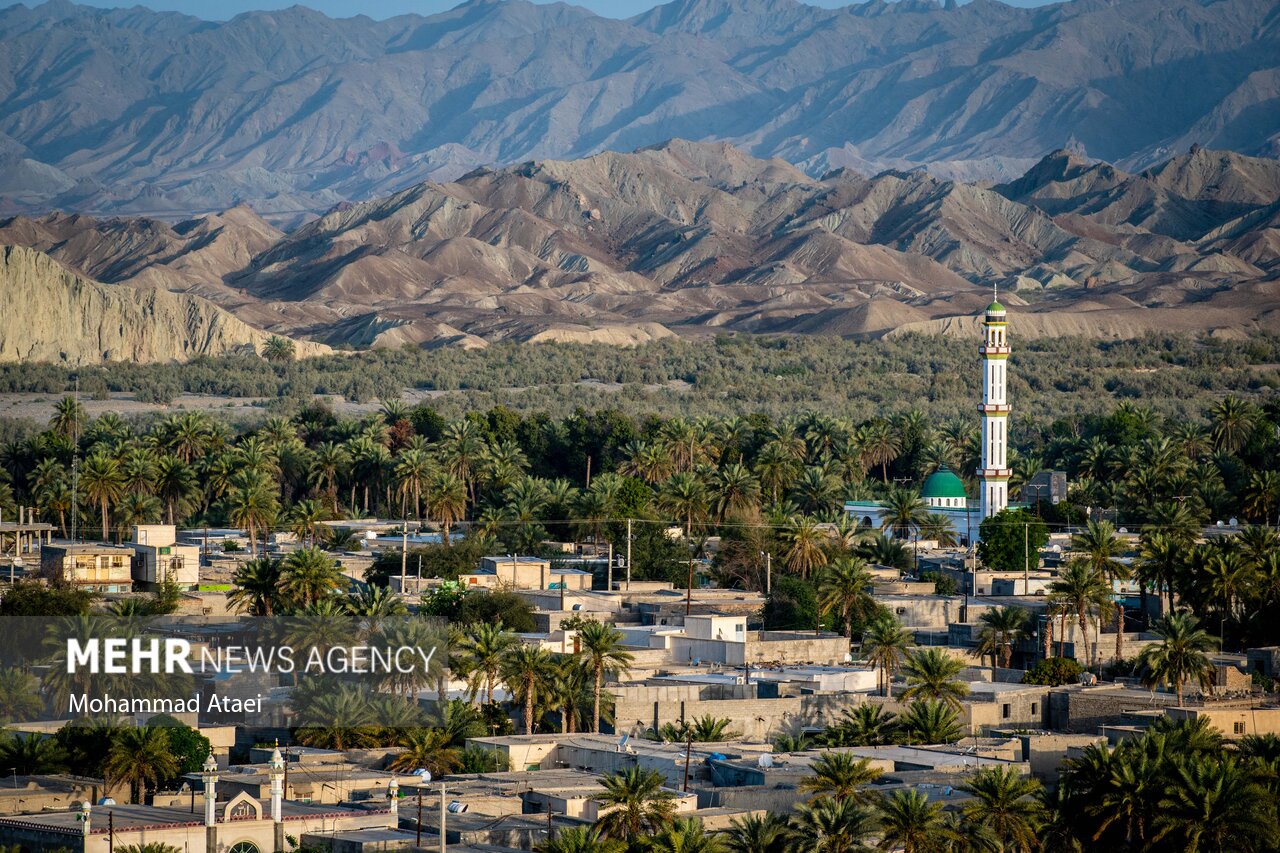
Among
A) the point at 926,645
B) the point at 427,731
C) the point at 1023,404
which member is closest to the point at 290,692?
Result: the point at 427,731

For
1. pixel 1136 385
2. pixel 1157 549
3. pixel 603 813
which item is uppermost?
pixel 1136 385

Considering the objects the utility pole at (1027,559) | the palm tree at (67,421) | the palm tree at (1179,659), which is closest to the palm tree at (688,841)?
the palm tree at (1179,659)

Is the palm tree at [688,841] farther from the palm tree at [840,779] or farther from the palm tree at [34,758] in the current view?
the palm tree at [34,758]

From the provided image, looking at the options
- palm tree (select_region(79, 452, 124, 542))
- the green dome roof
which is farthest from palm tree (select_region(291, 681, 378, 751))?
the green dome roof

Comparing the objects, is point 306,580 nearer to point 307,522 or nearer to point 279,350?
point 307,522

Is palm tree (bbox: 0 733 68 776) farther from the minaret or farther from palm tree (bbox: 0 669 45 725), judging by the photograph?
the minaret

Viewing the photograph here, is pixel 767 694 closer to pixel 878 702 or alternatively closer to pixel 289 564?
pixel 878 702

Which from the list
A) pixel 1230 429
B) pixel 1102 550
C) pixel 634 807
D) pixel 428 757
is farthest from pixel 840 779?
pixel 1230 429
